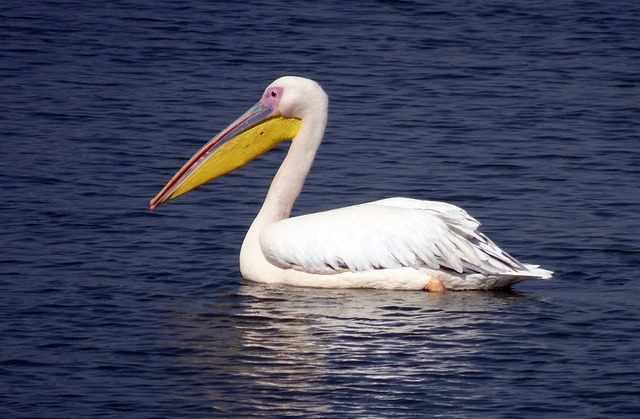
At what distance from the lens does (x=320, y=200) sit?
9336 millimetres

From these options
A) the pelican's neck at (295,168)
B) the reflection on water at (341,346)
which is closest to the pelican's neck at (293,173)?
the pelican's neck at (295,168)

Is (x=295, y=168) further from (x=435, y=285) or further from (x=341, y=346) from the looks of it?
(x=341, y=346)

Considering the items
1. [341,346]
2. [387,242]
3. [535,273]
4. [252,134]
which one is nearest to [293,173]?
[252,134]

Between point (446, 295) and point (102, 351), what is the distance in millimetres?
1929

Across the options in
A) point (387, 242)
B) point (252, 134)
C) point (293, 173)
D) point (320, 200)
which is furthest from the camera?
point (320, 200)

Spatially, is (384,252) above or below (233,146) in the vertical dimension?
below

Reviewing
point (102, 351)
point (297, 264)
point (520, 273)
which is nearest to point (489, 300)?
point (520, 273)

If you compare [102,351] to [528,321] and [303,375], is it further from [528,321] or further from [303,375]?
[528,321]

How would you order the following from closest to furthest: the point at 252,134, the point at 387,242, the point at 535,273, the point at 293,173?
the point at 535,273 < the point at 387,242 < the point at 293,173 < the point at 252,134

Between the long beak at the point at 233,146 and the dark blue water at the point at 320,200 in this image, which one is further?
the long beak at the point at 233,146

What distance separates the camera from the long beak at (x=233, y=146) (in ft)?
27.0

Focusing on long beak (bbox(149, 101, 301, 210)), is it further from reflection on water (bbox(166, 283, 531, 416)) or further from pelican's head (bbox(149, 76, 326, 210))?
reflection on water (bbox(166, 283, 531, 416))

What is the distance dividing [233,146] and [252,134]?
13 cm

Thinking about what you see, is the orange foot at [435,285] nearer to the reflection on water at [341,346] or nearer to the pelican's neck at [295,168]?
the reflection on water at [341,346]
